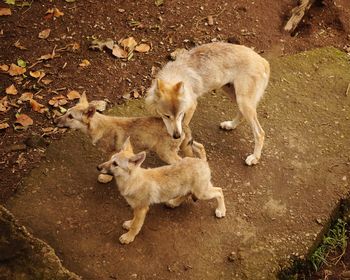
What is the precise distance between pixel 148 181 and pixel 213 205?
3.61ft

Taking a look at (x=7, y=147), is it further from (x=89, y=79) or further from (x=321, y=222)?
(x=321, y=222)

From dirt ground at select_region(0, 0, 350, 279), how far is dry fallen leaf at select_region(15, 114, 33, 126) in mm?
71

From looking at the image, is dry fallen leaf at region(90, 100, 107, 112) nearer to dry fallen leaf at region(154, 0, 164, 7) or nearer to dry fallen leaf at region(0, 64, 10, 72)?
dry fallen leaf at region(0, 64, 10, 72)

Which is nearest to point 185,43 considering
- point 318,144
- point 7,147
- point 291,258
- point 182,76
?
point 182,76

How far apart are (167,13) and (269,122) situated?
9.41 ft

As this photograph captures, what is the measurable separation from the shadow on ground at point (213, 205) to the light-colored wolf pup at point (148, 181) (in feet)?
1.20

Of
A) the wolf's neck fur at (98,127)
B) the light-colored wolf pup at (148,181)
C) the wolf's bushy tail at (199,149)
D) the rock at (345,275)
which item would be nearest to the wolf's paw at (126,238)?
the light-colored wolf pup at (148,181)

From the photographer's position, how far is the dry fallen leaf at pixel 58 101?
7.36 m

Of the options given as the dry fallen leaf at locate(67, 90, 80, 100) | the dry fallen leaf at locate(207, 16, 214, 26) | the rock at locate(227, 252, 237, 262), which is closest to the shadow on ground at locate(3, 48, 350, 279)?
the rock at locate(227, 252, 237, 262)

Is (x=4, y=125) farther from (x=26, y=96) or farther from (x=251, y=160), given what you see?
(x=251, y=160)

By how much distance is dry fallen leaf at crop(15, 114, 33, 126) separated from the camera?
7.11m

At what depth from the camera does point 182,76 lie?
21.4 feet

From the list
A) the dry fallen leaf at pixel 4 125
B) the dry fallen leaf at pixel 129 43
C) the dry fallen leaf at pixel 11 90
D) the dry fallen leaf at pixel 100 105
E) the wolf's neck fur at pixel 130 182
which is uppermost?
the wolf's neck fur at pixel 130 182

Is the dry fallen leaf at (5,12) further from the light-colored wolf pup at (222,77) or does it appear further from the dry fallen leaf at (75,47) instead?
the light-colored wolf pup at (222,77)
